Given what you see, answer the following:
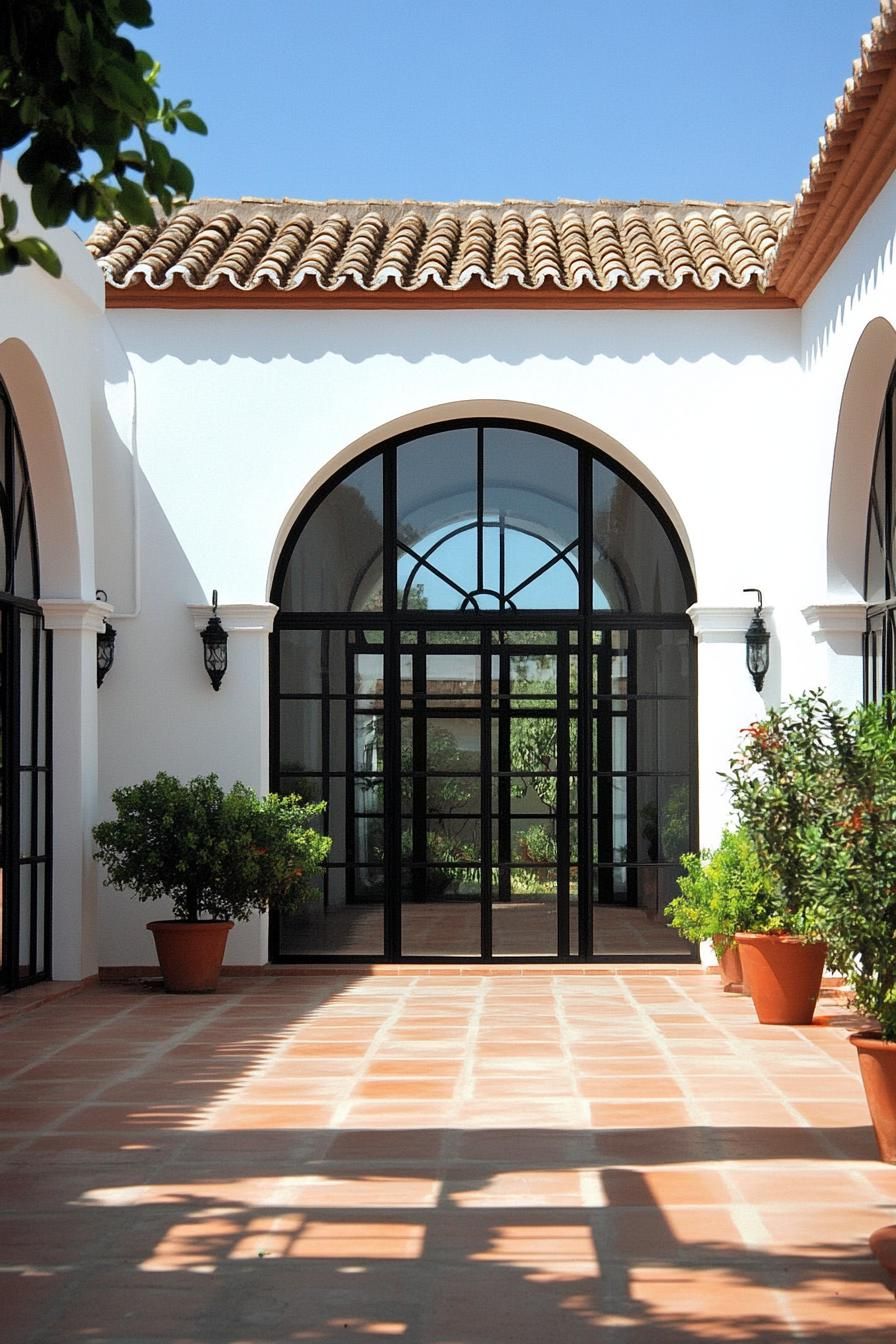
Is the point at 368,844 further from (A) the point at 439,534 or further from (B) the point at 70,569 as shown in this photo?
(B) the point at 70,569

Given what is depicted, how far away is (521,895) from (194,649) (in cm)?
288

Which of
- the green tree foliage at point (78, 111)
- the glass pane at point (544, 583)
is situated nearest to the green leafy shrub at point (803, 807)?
the green tree foliage at point (78, 111)

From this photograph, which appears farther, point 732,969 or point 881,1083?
point 732,969

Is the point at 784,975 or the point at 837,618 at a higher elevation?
the point at 837,618

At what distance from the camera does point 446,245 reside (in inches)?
484

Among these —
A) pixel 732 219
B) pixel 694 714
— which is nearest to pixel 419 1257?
pixel 694 714

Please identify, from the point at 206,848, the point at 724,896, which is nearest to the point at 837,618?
the point at 724,896

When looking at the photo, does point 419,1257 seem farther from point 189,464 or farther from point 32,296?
point 189,464

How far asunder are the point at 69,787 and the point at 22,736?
1.72 feet

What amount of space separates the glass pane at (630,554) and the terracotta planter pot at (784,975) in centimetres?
334

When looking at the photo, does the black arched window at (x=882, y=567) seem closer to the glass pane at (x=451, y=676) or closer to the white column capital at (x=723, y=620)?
the white column capital at (x=723, y=620)

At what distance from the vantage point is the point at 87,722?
1076cm

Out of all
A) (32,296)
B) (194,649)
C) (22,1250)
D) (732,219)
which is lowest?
(22,1250)

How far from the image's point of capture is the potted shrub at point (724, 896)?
9.44 meters
